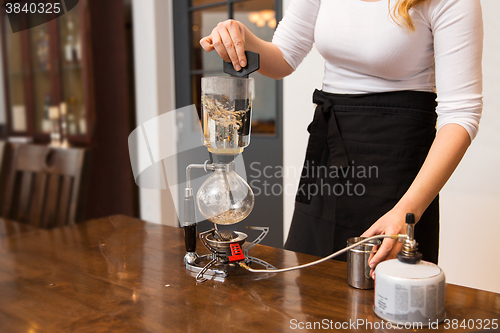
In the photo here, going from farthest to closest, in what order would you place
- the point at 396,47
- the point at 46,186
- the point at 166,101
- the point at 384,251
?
the point at 166,101
the point at 46,186
the point at 396,47
the point at 384,251

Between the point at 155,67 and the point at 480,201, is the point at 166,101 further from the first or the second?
the point at 480,201

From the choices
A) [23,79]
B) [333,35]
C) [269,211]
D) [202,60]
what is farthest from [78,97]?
[333,35]

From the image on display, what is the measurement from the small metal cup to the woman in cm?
15

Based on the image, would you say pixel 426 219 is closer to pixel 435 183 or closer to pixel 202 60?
pixel 435 183

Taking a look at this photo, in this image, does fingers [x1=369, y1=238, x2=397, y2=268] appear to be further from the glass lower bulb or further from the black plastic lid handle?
the black plastic lid handle

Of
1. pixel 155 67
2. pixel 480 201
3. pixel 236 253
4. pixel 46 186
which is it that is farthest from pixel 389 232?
pixel 155 67

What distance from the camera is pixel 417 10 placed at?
934 mm

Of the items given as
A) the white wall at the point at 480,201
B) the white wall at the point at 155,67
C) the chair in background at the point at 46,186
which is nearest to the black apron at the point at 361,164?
the white wall at the point at 480,201

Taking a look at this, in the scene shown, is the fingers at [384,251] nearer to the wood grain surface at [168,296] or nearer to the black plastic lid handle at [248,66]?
the wood grain surface at [168,296]

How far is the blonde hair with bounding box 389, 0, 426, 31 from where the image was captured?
913mm

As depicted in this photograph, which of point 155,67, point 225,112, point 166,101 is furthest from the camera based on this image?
point 166,101

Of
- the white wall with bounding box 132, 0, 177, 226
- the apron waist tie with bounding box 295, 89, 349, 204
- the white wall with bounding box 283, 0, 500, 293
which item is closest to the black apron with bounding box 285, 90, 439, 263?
the apron waist tie with bounding box 295, 89, 349, 204

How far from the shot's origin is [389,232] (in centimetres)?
74

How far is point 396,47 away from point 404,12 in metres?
0.08
